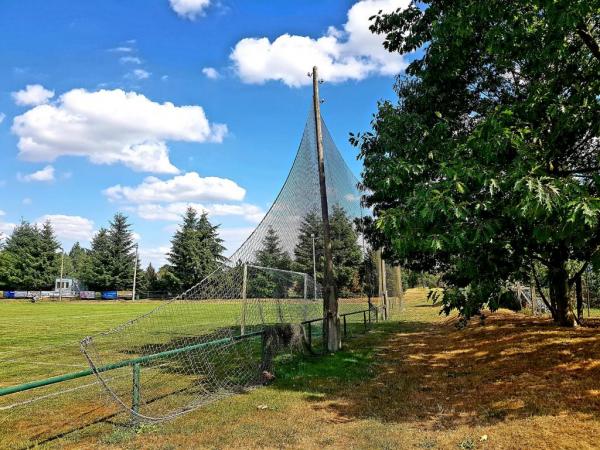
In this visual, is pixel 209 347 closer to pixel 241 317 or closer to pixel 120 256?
pixel 241 317

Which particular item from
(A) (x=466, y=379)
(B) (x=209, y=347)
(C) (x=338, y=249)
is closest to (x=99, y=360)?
(B) (x=209, y=347)

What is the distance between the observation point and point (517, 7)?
6.00m

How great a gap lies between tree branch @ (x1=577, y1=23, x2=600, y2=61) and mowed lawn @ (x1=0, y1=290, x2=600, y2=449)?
422 cm

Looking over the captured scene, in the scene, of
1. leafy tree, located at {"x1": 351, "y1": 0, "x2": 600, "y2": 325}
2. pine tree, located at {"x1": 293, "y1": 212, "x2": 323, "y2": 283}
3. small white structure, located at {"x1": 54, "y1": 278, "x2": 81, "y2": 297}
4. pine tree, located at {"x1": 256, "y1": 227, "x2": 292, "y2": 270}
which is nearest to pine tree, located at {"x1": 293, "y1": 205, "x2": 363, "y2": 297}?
pine tree, located at {"x1": 293, "y1": 212, "x2": 323, "y2": 283}

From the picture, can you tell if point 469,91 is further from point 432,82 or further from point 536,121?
point 536,121

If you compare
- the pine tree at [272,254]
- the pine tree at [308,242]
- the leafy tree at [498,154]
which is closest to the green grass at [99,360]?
the pine tree at [272,254]

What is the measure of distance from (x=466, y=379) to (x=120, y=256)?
177 ft

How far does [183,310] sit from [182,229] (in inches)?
1829

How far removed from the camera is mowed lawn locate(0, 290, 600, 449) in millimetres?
4934

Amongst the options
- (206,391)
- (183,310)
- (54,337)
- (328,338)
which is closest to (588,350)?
(328,338)

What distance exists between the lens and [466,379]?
24.6ft

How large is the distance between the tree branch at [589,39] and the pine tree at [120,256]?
55426 millimetres

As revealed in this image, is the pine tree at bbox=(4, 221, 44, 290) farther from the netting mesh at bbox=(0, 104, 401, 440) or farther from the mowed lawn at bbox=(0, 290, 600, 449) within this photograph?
Result: the mowed lawn at bbox=(0, 290, 600, 449)

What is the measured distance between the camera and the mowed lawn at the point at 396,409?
16.2ft
